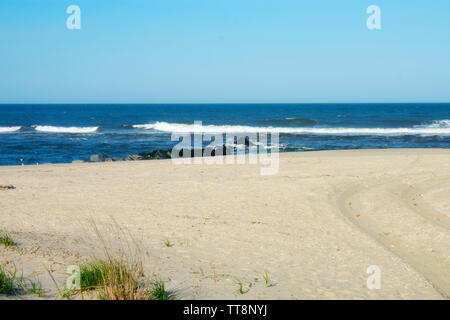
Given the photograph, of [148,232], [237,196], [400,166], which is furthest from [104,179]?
[400,166]

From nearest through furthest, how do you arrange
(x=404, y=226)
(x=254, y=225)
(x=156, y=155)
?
1. (x=254, y=225)
2. (x=404, y=226)
3. (x=156, y=155)

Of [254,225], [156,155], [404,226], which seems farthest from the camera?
[156,155]

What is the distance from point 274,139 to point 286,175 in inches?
769

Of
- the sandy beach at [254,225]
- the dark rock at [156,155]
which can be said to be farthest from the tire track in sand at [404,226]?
the dark rock at [156,155]

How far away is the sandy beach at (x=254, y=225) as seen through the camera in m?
5.26

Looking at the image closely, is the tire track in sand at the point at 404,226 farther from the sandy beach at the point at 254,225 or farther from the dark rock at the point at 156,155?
the dark rock at the point at 156,155

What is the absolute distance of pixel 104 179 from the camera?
41.4 ft

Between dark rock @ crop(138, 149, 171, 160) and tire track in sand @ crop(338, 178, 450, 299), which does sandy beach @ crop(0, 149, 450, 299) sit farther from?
dark rock @ crop(138, 149, 171, 160)

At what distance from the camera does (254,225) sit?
7.92 m

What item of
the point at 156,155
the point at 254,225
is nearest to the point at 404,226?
the point at 254,225

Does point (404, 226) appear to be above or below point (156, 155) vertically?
below

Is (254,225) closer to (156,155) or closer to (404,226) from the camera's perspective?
(404,226)

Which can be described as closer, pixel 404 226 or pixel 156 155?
pixel 404 226

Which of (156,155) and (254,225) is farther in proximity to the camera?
(156,155)
